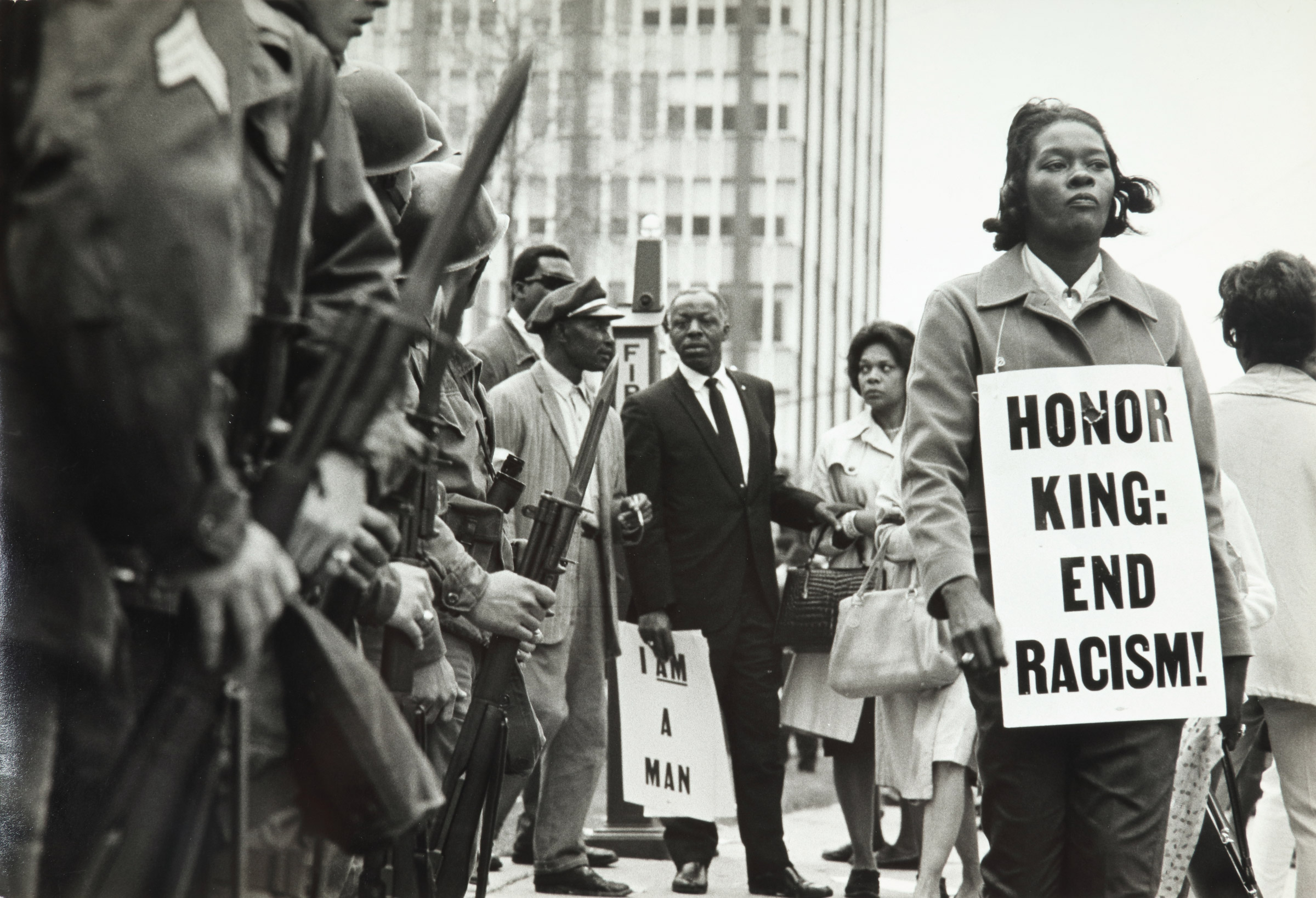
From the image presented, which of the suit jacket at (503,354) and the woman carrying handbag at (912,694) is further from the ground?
the suit jacket at (503,354)

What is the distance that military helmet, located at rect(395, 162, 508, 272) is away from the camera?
12.1ft

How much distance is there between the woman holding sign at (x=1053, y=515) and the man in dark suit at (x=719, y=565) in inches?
116

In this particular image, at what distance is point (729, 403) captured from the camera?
7270 millimetres

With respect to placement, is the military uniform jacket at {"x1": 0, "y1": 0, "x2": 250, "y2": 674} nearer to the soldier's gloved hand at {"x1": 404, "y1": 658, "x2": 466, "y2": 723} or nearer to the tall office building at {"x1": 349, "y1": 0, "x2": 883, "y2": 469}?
the tall office building at {"x1": 349, "y1": 0, "x2": 883, "y2": 469}

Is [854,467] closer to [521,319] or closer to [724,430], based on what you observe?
[724,430]

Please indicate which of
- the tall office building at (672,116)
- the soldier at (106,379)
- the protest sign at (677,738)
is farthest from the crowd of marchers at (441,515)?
the tall office building at (672,116)

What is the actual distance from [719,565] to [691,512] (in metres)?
0.26

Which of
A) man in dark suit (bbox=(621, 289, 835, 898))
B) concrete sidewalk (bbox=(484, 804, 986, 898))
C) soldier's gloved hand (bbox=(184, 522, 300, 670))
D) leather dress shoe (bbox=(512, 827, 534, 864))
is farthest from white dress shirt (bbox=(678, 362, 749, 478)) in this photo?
soldier's gloved hand (bbox=(184, 522, 300, 670))

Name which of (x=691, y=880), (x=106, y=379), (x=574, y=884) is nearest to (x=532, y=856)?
(x=691, y=880)

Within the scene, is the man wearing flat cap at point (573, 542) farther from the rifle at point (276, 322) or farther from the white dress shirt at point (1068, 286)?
the rifle at point (276, 322)

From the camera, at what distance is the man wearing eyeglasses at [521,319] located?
25.4 feet

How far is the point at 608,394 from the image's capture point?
13.9 ft

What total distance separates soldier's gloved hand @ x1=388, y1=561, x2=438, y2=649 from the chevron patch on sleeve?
133cm

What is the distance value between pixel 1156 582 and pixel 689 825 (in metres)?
3.46
